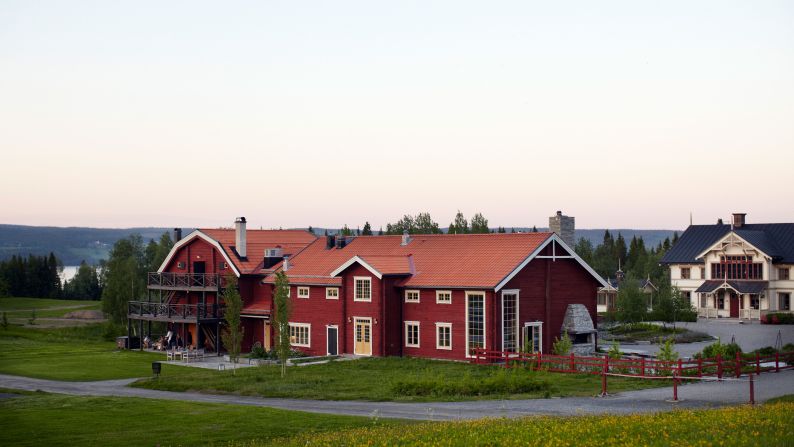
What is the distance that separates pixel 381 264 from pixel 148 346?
64.9 ft

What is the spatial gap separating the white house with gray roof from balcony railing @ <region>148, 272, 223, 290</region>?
39.8m

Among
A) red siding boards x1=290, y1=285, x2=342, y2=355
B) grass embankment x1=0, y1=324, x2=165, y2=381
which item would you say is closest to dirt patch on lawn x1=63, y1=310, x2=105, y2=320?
grass embankment x1=0, y1=324, x2=165, y2=381

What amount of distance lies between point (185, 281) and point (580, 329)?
26523mm

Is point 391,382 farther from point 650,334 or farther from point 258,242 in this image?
point 650,334

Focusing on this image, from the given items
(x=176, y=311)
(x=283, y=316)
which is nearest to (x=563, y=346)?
(x=283, y=316)

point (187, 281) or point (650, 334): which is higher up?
point (187, 281)

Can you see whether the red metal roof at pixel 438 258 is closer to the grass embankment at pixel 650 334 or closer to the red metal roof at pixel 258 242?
the red metal roof at pixel 258 242

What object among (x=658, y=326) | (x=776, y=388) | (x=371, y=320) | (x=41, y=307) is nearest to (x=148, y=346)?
(x=371, y=320)

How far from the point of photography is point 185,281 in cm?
5850

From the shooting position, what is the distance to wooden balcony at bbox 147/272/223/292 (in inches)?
2224

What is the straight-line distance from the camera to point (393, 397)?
33.2 metres

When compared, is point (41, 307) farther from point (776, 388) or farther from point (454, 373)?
point (776, 388)

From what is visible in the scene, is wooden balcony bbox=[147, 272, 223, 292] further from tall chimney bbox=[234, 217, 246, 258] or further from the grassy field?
the grassy field

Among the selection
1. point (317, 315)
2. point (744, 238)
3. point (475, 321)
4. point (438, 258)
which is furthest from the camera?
point (744, 238)
